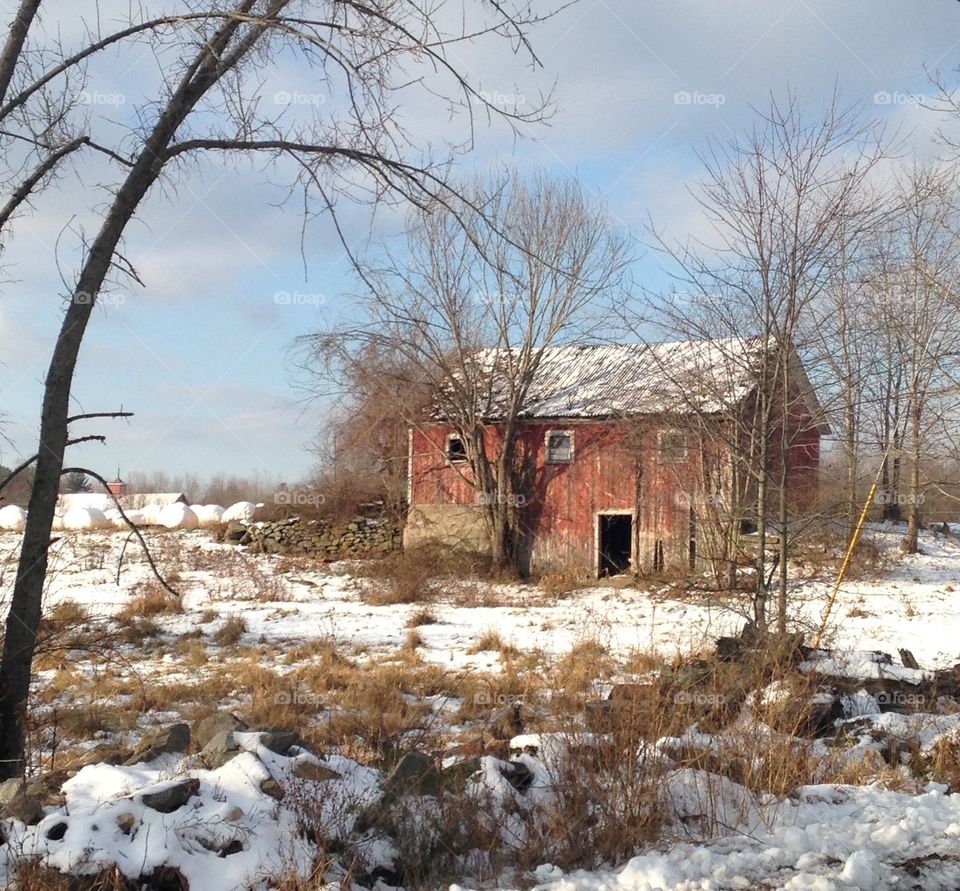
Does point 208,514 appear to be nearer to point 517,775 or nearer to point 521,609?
point 521,609

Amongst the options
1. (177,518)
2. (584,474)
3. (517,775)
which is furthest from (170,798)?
(177,518)

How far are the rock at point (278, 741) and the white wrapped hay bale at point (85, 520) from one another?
30.7 m

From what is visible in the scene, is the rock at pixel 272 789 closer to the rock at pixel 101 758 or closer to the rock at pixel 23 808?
the rock at pixel 23 808

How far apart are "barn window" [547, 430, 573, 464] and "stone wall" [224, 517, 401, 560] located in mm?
5150

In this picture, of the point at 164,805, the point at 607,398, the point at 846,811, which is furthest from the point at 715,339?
the point at 607,398

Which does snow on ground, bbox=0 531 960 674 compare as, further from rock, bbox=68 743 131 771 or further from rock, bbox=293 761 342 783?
rock, bbox=293 761 342 783

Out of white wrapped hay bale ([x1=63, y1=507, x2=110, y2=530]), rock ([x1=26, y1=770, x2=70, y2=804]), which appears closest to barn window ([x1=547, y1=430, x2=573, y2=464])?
rock ([x1=26, y1=770, x2=70, y2=804])

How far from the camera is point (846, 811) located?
5.11 m

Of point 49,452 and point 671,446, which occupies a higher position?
point 671,446

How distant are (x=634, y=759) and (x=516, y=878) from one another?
105cm

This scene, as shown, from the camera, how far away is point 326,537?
86.1 feet

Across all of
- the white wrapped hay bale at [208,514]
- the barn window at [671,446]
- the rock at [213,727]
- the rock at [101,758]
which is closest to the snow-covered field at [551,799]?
the rock at [101,758]

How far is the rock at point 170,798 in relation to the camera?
14.8 feet

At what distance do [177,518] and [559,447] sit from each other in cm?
1764
